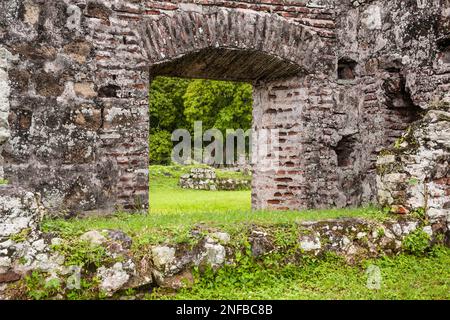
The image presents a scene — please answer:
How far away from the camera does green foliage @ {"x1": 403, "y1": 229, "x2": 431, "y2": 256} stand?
14.6ft

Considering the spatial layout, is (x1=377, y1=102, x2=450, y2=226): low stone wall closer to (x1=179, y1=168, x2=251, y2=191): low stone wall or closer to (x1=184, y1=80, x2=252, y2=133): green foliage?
(x1=179, y1=168, x2=251, y2=191): low stone wall

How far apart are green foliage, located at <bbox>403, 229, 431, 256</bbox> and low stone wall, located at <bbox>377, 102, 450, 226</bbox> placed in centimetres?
22

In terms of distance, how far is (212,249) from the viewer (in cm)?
378

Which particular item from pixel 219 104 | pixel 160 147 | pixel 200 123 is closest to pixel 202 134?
pixel 200 123

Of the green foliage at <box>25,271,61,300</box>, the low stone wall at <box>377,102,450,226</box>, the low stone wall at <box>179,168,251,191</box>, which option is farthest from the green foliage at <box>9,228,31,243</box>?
the low stone wall at <box>179,168,251,191</box>

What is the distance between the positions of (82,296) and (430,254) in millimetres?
3037

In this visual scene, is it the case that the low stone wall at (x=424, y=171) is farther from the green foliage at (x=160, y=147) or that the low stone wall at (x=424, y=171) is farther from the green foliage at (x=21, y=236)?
the green foliage at (x=160, y=147)

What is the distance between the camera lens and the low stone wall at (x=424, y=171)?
4.66 m

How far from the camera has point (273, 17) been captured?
20.5 feet

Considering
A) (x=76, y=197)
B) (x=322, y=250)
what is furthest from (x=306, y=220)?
(x=76, y=197)

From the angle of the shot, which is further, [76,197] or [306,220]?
[76,197]

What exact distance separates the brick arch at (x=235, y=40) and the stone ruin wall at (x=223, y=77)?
13mm
